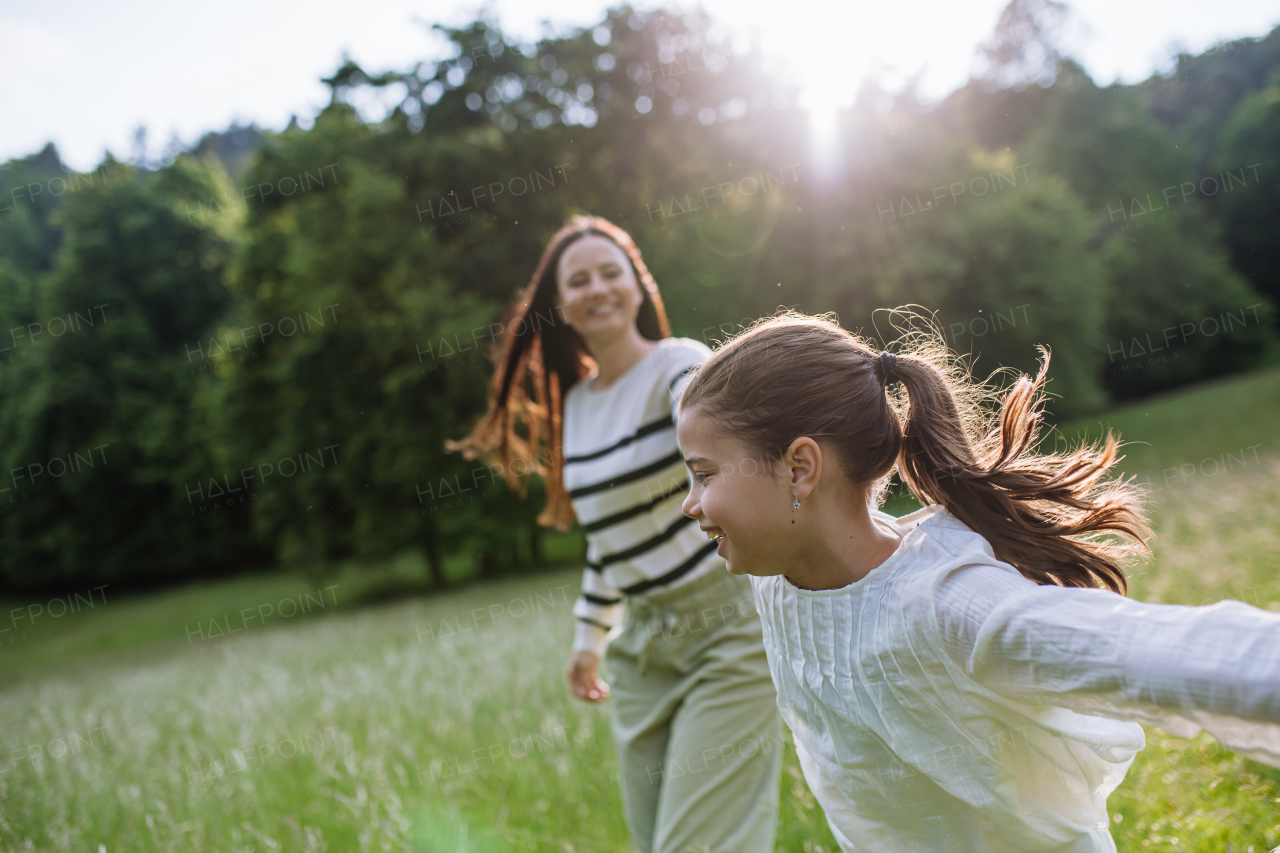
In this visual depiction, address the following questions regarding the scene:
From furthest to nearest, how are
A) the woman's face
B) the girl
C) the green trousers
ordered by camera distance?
the woman's face → the green trousers → the girl

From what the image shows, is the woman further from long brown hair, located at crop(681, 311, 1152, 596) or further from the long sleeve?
long brown hair, located at crop(681, 311, 1152, 596)

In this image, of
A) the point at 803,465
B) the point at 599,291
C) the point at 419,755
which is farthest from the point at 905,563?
the point at 419,755

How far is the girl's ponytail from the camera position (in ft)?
5.87

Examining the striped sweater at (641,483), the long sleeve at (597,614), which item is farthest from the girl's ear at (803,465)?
the long sleeve at (597,614)

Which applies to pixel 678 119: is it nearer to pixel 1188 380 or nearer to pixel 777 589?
pixel 777 589

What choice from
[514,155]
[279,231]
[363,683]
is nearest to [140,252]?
[279,231]

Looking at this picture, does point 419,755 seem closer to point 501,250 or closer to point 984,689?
point 984,689

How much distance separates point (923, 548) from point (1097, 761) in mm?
571

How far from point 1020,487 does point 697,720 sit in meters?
1.29

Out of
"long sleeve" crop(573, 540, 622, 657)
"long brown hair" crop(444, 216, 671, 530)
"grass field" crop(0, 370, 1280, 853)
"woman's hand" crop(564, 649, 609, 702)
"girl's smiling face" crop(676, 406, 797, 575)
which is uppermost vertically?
"long brown hair" crop(444, 216, 671, 530)

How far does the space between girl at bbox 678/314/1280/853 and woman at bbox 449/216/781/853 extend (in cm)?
57

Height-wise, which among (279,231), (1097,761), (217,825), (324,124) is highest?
(324,124)

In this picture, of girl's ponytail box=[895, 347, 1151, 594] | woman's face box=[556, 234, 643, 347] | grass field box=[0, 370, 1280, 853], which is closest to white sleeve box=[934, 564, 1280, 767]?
girl's ponytail box=[895, 347, 1151, 594]

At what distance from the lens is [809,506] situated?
1854mm
